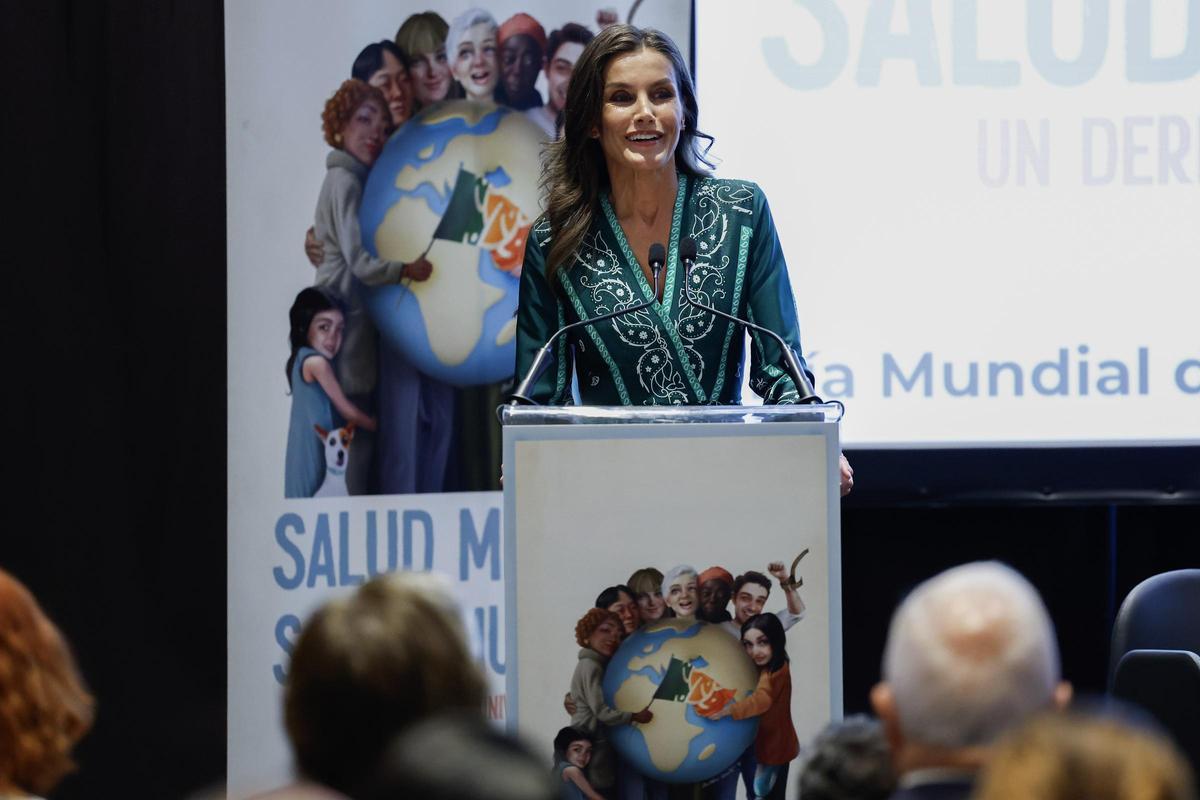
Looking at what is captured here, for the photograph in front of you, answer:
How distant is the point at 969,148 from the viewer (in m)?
4.00

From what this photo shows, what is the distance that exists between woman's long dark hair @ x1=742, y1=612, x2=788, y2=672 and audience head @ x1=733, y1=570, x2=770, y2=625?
0.01 meters

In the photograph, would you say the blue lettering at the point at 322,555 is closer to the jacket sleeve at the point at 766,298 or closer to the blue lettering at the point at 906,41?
the jacket sleeve at the point at 766,298

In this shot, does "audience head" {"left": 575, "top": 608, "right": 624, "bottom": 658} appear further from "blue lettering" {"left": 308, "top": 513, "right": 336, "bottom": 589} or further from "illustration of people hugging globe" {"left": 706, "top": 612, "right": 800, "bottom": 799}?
"blue lettering" {"left": 308, "top": 513, "right": 336, "bottom": 589}

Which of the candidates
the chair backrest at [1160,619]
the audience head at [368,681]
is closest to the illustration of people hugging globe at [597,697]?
the audience head at [368,681]

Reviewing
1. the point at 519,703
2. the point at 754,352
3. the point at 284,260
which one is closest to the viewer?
the point at 519,703

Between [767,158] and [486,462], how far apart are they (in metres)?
1.08

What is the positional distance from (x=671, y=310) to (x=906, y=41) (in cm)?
158

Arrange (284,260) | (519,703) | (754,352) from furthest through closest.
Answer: (284,260), (754,352), (519,703)

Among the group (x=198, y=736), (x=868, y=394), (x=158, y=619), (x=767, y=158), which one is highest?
(x=767, y=158)

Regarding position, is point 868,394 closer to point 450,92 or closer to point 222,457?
point 450,92

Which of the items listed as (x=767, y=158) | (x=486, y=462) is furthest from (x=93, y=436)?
(x=767, y=158)

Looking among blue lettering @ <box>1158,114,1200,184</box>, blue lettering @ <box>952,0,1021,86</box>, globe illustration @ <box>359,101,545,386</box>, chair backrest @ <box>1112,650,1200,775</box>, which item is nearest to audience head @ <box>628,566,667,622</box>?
chair backrest @ <box>1112,650,1200,775</box>

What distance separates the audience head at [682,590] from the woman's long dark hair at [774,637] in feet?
0.30

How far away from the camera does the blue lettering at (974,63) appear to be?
13.1 ft
